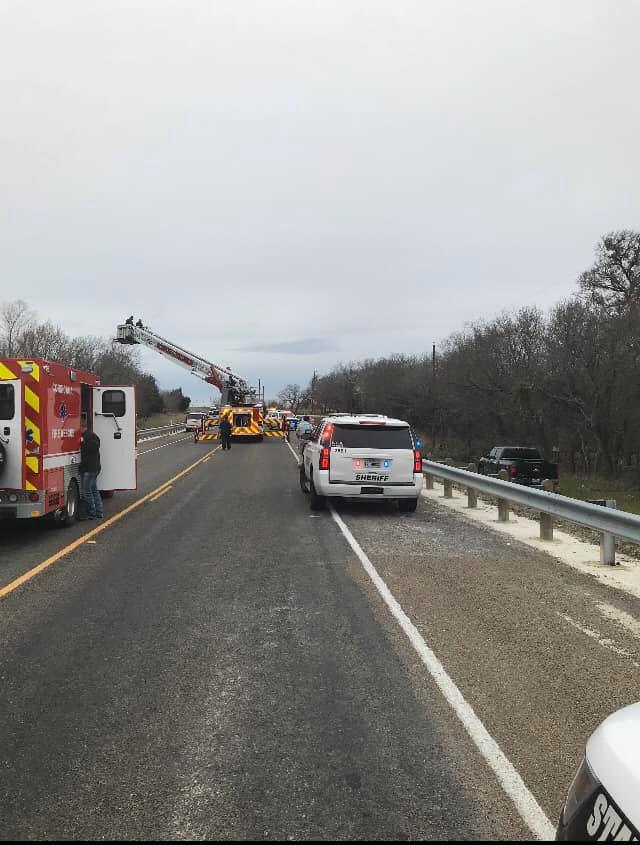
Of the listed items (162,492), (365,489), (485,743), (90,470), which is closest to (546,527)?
(365,489)

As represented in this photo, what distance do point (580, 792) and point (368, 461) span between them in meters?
10.7

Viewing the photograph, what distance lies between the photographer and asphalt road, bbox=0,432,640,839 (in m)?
3.21

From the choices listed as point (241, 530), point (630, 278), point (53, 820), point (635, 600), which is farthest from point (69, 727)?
point (630, 278)

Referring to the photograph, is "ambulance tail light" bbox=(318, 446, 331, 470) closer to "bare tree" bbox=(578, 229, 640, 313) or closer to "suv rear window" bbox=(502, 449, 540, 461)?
"suv rear window" bbox=(502, 449, 540, 461)

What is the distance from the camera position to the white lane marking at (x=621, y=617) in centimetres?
607

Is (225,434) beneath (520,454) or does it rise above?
above

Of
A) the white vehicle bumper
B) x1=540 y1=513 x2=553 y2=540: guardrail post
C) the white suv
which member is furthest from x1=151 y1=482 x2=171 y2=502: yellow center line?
x1=540 y1=513 x2=553 y2=540: guardrail post

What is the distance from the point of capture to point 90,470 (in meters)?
12.1

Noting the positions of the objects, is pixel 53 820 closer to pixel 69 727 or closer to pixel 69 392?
pixel 69 727

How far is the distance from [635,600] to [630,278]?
128ft

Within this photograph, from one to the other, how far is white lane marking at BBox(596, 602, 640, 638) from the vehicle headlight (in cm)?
447

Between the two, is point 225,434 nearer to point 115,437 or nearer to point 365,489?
point 115,437

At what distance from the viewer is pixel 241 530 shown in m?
11.2

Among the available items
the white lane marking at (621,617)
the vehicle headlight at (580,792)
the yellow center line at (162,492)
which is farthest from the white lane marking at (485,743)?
the yellow center line at (162,492)
